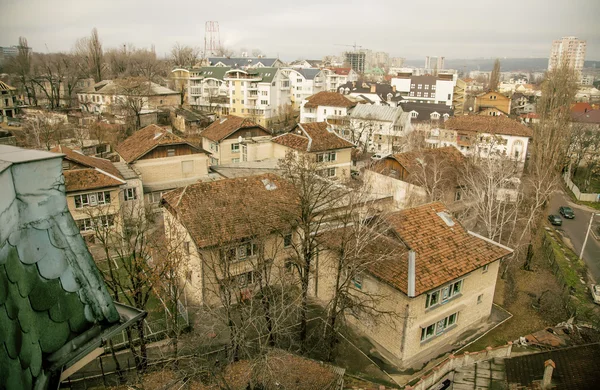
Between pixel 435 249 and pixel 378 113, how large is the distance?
39725mm

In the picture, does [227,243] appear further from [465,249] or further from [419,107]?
[419,107]

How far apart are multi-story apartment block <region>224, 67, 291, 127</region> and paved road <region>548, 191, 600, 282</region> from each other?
44.9 meters

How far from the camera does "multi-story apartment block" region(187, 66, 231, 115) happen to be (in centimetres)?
7444

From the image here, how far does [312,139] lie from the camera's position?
37906 millimetres

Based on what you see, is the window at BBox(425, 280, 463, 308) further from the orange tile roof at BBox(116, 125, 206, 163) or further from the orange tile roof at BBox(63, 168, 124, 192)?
the orange tile roof at BBox(116, 125, 206, 163)

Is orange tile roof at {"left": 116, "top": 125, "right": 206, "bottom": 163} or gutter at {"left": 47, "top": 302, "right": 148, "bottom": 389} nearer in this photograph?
gutter at {"left": 47, "top": 302, "right": 148, "bottom": 389}

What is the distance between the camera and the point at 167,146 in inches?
1332

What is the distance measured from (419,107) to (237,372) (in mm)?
57337

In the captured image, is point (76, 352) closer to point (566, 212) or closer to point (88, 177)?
point (88, 177)

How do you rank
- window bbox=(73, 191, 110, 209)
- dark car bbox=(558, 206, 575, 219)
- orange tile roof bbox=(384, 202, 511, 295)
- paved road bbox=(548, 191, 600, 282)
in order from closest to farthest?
orange tile roof bbox=(384, 202, 511, 295) < window bbox=(73, 191, 110, 209) < paved road bbox=(548, 191, 600, 282) < dark car bbox=(558, 206, 575, 219)

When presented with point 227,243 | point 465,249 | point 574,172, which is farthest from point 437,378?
point 574,172

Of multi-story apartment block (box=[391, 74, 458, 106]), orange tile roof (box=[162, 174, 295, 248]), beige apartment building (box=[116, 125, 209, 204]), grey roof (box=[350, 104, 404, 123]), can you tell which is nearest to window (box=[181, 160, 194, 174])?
beige apartment building (box=[116, 125, 209, 204])

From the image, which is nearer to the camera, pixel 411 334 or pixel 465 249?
pixel 411 334

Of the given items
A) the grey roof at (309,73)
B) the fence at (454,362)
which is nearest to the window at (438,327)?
the fence at (454,362)
